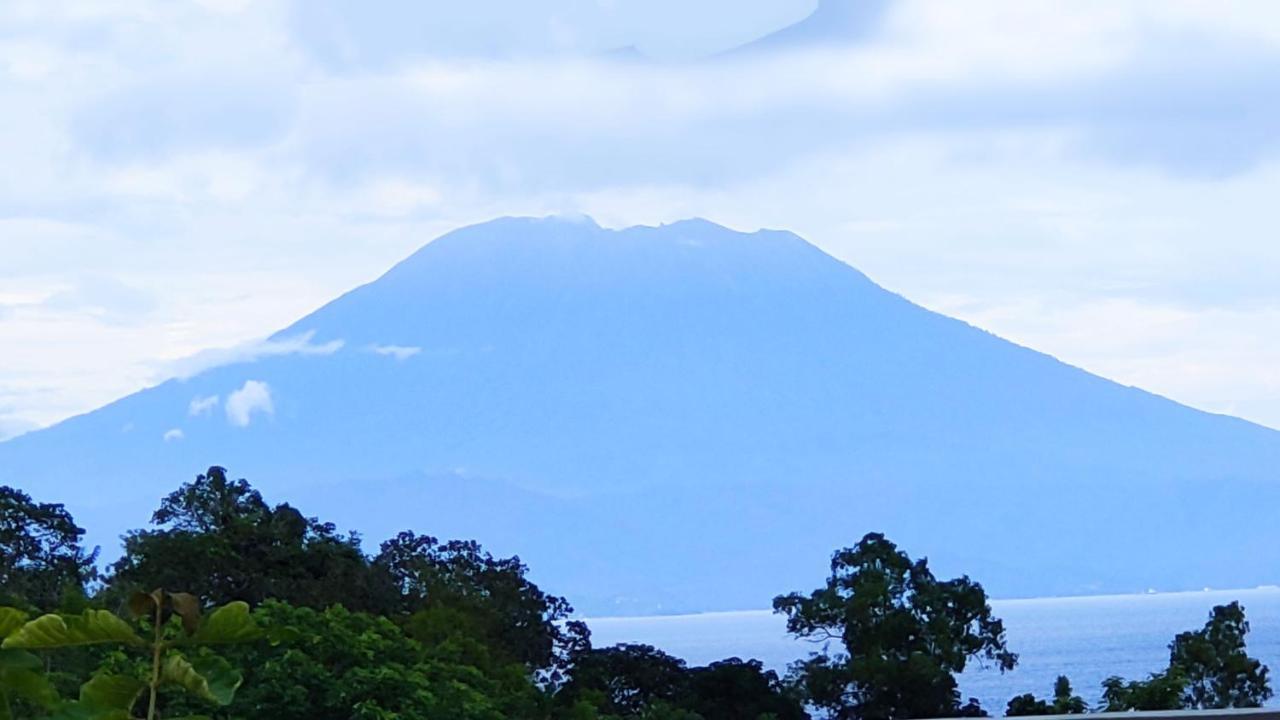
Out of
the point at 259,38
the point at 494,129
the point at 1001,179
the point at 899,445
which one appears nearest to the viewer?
the point at 259,38

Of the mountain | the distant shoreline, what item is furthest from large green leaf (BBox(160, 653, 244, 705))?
the distant shoreline

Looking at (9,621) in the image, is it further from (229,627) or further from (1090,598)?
(1090,598)

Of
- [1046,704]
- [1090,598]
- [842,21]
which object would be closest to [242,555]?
[1046,704]

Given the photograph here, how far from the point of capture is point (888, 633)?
39.0ft

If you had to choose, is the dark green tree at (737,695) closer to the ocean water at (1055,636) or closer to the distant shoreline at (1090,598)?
the ocean water at (1055,636)

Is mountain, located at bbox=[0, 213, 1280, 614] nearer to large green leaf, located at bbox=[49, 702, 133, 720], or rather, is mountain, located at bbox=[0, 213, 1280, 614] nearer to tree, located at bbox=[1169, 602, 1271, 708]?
tree, located at bbox=[1169, 602, 1271, 708]

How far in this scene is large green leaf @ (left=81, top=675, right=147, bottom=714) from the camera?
74cm

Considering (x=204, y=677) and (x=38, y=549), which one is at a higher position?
(x=38, y=549)

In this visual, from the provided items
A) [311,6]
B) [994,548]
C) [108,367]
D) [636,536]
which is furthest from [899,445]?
[311,6]

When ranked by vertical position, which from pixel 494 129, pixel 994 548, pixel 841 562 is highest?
pixel 494 129

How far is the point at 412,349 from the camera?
6819 centimetres

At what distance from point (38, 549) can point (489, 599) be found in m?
3.17

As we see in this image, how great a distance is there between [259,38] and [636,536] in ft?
85.3

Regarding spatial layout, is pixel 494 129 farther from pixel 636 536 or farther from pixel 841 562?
pixel 841 562
